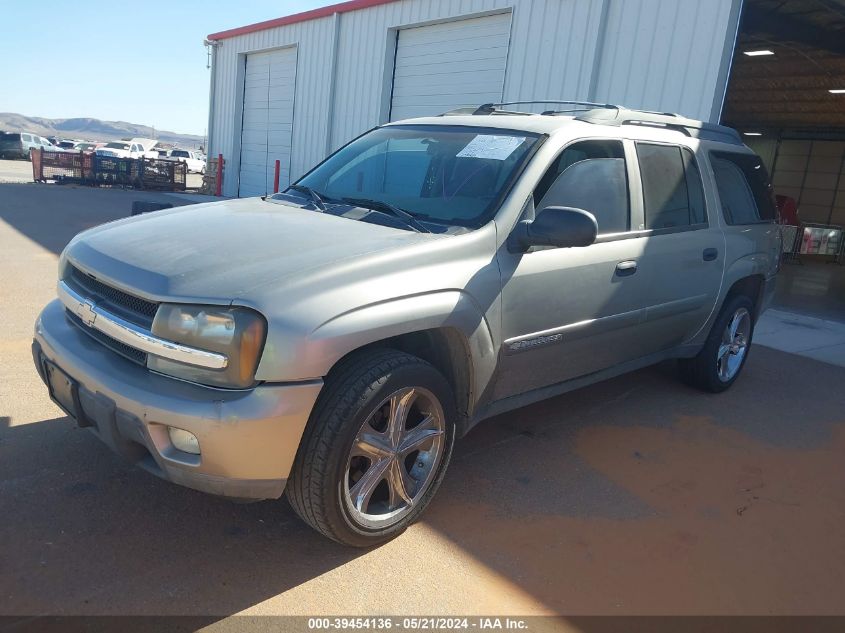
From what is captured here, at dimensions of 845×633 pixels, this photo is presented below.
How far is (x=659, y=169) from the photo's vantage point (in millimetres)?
4164

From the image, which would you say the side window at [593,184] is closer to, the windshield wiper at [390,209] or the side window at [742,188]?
the windshield wiper at [390,209]

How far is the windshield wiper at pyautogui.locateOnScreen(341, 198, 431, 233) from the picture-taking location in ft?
10.4

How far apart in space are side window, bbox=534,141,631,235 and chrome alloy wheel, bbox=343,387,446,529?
1.18 meters

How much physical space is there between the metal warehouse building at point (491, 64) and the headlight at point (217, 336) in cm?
738

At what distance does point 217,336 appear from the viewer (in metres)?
2.38

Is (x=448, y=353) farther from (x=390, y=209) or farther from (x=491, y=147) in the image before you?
(x=491, y=147)

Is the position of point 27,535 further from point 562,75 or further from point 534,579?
point 562,75

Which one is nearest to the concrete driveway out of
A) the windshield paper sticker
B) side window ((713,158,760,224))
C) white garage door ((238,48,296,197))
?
side window ((713,158,760,224))

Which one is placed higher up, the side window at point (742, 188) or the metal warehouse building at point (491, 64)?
the metal warehouse building at point (491, 64)

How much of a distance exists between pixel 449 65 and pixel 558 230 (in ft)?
31.6

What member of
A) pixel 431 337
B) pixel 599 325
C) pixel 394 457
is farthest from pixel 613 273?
pixel 394 457

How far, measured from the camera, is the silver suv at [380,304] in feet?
7.84

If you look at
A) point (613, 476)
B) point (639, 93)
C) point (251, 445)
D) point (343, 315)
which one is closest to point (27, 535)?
point (251, 445)

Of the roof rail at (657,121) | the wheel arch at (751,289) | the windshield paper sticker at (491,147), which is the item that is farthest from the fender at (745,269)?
the windshield paper sticker at (491,147)
